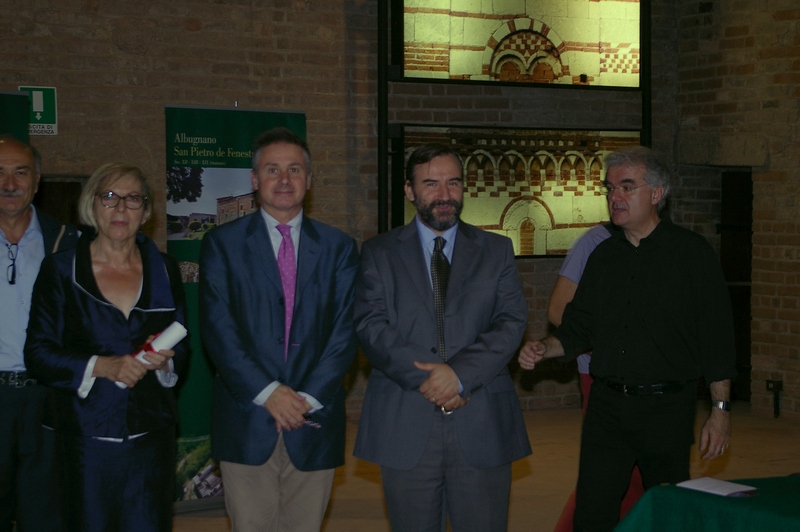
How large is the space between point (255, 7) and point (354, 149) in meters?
1.29

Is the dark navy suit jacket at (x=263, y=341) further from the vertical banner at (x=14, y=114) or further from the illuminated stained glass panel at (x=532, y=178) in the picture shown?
the illuminated stained glass panel at (x=532, y=178)

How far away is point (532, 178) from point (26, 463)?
17.1ft

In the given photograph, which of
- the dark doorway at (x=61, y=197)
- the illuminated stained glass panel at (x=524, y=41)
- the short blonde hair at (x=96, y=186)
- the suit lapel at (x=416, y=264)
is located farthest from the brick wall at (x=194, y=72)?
the suit lapel at (x=416, y=264)

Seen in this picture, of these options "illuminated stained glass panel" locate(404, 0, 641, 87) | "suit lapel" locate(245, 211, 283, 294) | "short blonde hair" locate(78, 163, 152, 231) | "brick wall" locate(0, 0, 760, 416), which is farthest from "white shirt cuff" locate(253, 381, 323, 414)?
"illuminated stained glass panel" locate(404, 0, 641, 87)

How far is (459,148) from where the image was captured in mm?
7719

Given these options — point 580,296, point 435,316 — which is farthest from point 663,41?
point 435,316

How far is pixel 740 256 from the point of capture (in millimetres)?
8602

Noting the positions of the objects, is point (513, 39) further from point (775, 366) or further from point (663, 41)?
point (775, 366)

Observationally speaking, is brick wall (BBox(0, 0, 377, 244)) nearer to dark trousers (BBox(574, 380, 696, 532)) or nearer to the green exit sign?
the green exit sign

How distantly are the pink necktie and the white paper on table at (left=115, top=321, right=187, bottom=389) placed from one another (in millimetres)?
350

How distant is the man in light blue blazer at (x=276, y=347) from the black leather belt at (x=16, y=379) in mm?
727

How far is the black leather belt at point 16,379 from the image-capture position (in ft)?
11.5

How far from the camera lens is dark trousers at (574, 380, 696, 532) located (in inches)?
138

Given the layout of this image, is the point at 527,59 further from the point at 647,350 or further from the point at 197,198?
the point at 647,350
